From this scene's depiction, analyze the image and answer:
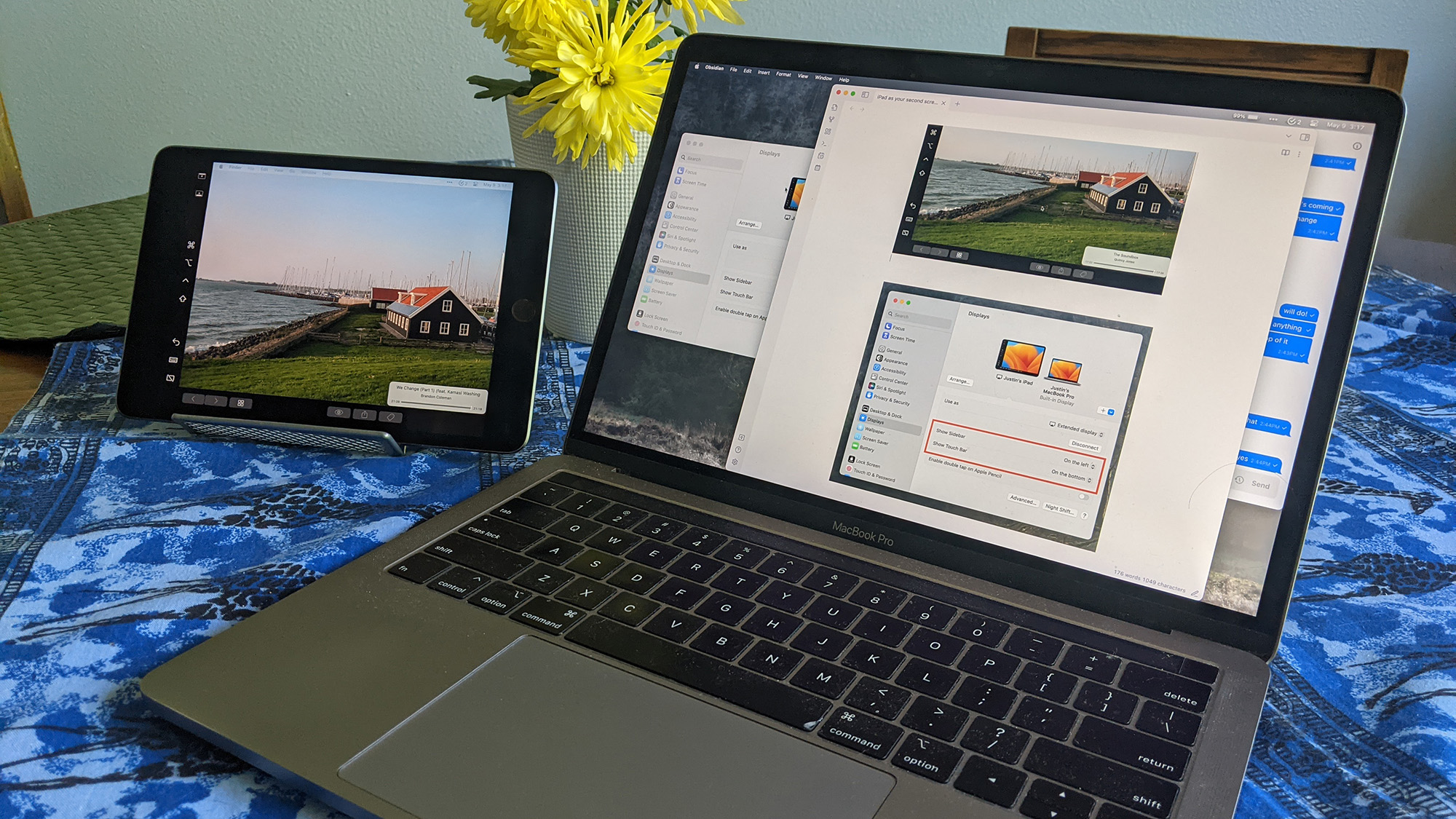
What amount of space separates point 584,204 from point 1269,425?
21.1 inches

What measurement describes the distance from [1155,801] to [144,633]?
47 cm

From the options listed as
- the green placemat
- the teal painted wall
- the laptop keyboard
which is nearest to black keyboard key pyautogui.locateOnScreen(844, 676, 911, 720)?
the laptop keyboard

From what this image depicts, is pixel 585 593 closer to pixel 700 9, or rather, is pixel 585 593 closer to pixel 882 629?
pixel 882 629

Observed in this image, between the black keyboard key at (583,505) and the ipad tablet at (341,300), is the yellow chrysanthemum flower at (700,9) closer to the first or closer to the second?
the ipad tablet at (341,300)

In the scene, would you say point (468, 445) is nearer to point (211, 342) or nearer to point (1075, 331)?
point (211, 342)

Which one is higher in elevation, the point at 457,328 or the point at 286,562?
the point at 457,328

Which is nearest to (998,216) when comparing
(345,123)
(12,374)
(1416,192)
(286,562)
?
(286,562)

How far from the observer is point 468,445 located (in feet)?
2.16

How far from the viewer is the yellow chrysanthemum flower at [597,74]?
0.68m

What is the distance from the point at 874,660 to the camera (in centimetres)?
44

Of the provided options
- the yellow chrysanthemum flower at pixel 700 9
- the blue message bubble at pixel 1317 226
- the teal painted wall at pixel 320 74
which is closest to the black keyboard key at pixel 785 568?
the blue message bubble at pixel 1317 226

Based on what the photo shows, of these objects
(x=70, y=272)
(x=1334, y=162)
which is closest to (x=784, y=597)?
(x=1334, y=162)

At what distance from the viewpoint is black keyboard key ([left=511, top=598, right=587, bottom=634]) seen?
461 mm

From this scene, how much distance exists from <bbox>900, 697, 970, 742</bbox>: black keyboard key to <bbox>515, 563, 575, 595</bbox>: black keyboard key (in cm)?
20
